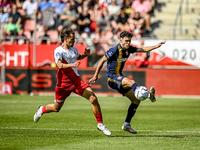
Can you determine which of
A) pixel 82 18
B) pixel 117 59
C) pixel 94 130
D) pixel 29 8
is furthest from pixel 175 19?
pixel 94 130

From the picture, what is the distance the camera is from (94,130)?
838cm

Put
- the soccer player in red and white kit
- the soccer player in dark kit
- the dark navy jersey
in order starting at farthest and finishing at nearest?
the dark navy jersey → the soccer player in dark kit → the soccer player in red and white kit

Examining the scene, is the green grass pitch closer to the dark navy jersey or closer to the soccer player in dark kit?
the soccer player in dark kit

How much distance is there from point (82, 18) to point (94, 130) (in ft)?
43.9

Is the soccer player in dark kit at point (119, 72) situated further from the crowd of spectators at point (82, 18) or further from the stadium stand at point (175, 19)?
the stadium stand at point (175, 19)

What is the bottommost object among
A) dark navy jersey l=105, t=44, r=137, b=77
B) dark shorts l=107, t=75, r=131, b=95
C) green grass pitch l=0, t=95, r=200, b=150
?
green grass pitch l=0, t=95, r=200, b=150

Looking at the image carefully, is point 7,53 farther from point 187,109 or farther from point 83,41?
point 187,109

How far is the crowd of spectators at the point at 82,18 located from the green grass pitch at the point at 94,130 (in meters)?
7.90

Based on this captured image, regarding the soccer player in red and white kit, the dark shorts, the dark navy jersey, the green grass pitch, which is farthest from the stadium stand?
the soccer player in red and white kit

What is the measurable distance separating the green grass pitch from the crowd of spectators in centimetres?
790

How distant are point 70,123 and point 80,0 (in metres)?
13.2

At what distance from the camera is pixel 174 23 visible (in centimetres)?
Answer: 2131

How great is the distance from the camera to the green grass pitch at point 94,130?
6488 millimetres

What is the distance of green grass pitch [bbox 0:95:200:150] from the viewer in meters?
6.49
